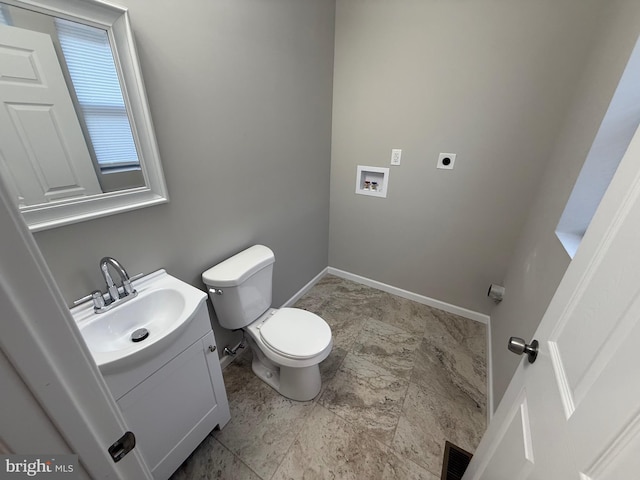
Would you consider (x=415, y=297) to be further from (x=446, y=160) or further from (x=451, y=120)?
(x=451, y=120)

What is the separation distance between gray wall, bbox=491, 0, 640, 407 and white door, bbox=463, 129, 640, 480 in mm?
535

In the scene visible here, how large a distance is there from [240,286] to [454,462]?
134 cm

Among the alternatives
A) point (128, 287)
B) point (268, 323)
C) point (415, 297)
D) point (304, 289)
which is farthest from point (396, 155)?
point (128, 287)

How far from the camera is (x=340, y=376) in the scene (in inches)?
63.1

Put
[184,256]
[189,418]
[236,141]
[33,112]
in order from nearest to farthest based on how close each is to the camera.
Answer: [33,112] < [189,418] < [184,256] < [236,141]

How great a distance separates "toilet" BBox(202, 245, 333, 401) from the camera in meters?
1.28

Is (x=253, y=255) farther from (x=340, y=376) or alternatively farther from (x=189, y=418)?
(x=340, y=376)

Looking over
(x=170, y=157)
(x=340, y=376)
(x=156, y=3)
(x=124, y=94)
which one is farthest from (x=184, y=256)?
(x=340, y=376)

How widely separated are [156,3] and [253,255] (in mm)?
1123

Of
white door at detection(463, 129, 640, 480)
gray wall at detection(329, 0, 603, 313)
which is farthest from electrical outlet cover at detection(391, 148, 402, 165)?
white door at detection(463, 129, 640, 480)

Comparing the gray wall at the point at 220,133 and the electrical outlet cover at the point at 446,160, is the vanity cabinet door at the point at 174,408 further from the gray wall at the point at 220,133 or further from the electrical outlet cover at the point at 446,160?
the electrical outlet cover at the point at 446,160

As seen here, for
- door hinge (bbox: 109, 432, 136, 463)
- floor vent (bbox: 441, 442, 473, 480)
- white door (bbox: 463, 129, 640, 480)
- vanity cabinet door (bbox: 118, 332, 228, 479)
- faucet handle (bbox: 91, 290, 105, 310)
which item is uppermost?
white door (bbox: 463, 129, 640, 480)

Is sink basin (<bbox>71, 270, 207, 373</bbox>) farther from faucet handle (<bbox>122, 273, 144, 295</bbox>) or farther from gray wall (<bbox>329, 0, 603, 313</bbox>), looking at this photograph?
gray wall (<bbox>329, 0, 603, 313</bbox>)

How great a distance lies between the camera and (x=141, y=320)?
1033 mm
